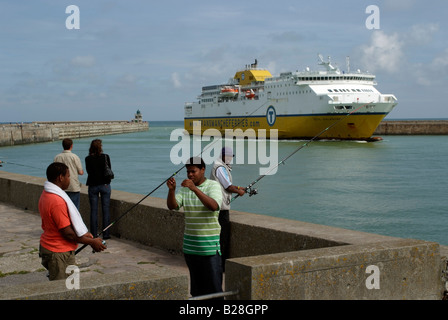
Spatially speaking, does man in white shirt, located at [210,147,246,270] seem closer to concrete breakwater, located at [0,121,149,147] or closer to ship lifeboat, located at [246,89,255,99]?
ship lifeboat, located at [246,89,255,99]

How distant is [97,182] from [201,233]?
11.7 feet

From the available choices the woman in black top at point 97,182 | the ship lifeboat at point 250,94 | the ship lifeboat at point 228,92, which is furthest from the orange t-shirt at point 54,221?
the ship lifeboat at point 228,92

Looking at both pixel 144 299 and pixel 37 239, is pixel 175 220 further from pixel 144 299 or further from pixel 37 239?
pixel 144 299

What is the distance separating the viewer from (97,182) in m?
7.17

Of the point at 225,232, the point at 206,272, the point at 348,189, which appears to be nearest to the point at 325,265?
the point at 206,272

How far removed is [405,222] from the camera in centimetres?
1798

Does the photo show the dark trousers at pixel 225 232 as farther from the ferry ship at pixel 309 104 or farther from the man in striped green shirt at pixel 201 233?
the ferry ship at pixel 309 104

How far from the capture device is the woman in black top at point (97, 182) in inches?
278

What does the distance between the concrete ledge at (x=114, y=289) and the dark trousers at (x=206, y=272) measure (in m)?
0.64

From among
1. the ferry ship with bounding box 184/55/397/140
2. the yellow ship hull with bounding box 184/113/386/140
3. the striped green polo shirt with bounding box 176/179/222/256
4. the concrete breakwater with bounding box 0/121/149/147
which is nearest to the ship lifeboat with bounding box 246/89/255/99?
the ferry ship with bounding box 184/55/397/140

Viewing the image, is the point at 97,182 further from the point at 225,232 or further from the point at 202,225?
the point at 202,225

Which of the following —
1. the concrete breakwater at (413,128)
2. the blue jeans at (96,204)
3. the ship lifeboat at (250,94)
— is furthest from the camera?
the concrete breakwater at (413,128)
